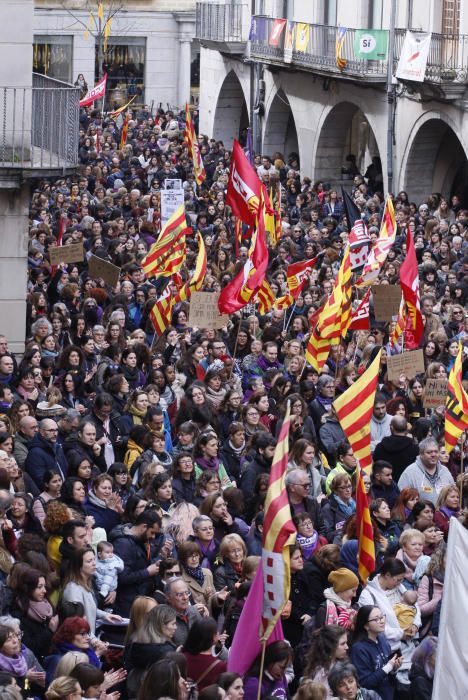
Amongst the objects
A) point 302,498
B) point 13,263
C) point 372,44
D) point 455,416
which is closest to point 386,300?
point 13,263

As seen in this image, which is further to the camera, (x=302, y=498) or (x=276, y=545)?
(x=302, y=498)

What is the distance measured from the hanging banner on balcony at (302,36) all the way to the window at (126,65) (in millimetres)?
20917

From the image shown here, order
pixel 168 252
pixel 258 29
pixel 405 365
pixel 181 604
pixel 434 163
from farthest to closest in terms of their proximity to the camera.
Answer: pixel 258 29 < pixel 434 163 < pixel 168 252 < pixel 405 365 < pixel 181 604

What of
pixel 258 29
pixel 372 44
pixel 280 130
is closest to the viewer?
pixel 372 44

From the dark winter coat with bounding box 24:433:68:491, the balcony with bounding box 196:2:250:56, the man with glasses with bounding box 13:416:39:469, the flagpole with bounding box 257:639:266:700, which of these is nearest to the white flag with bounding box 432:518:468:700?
the flagpole with bounding box 257:639:266:700

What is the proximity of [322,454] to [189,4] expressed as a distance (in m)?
46.0

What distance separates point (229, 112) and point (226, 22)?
12.3 feet

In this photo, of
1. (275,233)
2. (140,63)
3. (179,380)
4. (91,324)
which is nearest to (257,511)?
(179,380)

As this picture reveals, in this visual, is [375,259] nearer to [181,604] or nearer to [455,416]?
[455,416]

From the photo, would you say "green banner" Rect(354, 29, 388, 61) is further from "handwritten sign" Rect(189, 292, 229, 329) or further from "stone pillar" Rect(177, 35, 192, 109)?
"stone pillar" Rect(177, 35, 192, 109)

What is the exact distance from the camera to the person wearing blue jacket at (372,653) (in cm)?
A: 970

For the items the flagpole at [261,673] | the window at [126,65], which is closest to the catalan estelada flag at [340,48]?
the window at [126,65]

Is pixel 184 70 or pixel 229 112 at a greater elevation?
pixel 184 70

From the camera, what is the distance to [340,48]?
34.5 metres
